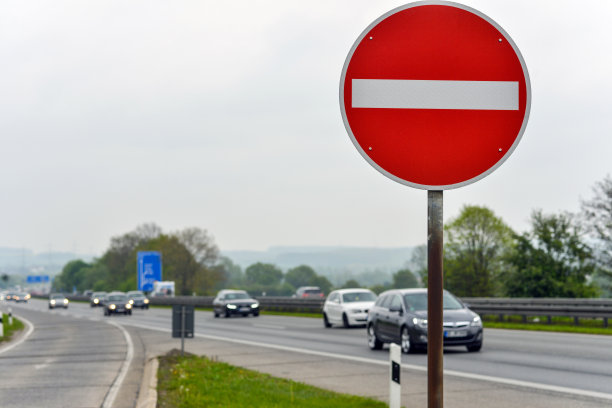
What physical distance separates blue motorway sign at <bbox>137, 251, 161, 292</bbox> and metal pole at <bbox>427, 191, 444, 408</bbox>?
7538cm

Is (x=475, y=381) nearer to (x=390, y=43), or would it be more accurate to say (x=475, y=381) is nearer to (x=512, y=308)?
(x=390, y=43)

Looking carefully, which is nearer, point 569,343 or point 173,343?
point 569,343

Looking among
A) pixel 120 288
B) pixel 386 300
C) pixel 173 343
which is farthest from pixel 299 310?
pixel 120 288

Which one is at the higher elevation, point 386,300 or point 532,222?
point 532,222

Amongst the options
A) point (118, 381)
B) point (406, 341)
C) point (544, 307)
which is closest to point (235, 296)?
point (544, 307)

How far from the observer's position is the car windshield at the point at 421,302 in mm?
19797

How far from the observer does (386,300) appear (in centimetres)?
2142

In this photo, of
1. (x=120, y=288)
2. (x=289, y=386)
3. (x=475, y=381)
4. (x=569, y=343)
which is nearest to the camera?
(x=289, y=386)

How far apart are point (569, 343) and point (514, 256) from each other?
3764cm

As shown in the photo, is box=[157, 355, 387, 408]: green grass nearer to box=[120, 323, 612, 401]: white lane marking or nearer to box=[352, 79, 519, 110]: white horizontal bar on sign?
box=[120, 323, 612, 401]: white lane marking

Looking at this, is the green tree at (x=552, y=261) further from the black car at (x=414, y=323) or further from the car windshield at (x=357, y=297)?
the black car at (x=414, y=323)

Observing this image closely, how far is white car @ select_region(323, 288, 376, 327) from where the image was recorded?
32344 millimetres

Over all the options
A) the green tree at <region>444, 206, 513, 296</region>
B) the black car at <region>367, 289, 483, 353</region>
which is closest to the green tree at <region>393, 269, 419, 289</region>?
the green tree at <region>444, 206, 513, 296</region>

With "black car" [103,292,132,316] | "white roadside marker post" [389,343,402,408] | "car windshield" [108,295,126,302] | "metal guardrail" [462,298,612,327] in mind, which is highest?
"white roadside marker post" [389,343,402,408]
